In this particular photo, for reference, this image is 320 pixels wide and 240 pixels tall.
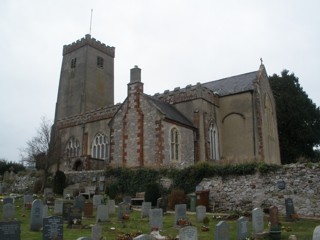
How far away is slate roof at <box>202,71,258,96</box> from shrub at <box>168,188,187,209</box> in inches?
613

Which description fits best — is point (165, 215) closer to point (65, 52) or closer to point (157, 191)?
point (157, 191)

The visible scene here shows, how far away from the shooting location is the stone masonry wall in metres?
19.4

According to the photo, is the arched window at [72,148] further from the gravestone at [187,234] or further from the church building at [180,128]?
the gravestone at [187,234]

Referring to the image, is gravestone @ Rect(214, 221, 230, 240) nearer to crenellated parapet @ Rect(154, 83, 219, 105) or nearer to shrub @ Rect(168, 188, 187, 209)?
shrub @ Rect(168, 188, 187, 209)

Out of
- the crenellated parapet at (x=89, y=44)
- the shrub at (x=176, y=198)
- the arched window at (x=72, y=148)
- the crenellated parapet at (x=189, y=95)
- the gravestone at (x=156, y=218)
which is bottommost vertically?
the gravestone at (x=156, y=218)

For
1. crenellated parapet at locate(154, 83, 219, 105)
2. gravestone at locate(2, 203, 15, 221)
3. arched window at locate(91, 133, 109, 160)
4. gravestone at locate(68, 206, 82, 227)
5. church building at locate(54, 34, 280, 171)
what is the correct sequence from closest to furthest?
1. gravestone at locate(68, 206, 82, 227)
2. gravestone at locate(2, 203, 15, 221)
3. church building at locate(54, 34, 280, 171)
4. crenellated parapet at locate(154, 83, 219, 105)
5. arched window at locate(91, 133, 109, 160)

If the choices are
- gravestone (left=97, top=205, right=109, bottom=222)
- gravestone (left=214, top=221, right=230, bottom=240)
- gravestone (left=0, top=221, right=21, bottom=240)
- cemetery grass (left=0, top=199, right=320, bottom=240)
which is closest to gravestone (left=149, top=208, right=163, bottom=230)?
cemetery grass (left=0, top=199, right=320, bottom=240)

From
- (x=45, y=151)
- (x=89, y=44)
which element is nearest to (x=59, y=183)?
(x=45, y=151)

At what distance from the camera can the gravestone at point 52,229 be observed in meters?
11.5

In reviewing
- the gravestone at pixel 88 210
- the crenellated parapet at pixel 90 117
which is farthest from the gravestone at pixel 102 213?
the crenellated parapet at pixel 90 117

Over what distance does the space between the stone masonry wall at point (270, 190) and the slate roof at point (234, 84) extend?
14761 mm

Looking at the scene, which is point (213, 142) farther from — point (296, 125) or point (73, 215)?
point (73, 215)

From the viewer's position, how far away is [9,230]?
35.5 ft

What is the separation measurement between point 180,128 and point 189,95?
4.35 meters
